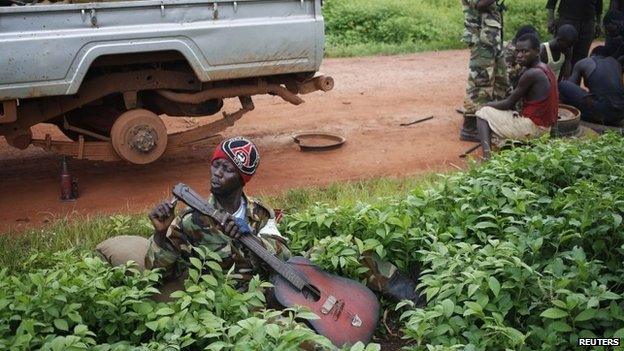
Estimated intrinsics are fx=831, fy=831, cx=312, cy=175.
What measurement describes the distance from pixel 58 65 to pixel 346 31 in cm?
847

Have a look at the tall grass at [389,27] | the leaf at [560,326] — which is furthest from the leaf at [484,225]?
the tall grass at [389,27]

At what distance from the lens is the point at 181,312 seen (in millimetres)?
3967

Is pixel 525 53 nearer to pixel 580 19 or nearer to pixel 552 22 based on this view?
pixel 580 19

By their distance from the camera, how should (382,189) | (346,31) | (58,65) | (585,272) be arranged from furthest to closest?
1. (346,31)
2. (382,189)
3. (58,65)
4. (585,272)

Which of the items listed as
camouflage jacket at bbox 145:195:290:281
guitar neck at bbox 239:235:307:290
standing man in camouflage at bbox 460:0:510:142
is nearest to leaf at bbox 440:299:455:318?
guitar neck at bbox 239:235:307:290

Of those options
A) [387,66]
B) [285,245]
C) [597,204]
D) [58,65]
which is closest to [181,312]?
[285,245]

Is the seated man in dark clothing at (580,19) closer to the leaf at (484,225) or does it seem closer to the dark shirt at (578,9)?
the dark shirt at (578,9)

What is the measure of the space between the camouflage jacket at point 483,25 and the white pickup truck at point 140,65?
2172 mm

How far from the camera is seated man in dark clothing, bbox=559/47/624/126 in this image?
9070mm

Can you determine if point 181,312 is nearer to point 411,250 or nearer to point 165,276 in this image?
point 165,276

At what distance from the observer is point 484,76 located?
29.9 ft

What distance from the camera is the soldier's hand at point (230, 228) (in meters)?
4.46

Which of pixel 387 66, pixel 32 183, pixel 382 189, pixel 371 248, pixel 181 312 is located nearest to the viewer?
pixel 181 312

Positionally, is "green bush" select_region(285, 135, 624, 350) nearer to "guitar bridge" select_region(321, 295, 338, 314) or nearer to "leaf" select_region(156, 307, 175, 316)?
"guitar bridge" select_region(321, 295, 338, 314)
